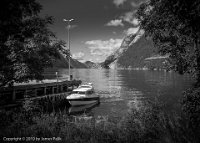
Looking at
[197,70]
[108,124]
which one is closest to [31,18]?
[108,124]

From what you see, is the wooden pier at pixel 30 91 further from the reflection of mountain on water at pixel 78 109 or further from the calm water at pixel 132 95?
the calm water at pixel 132 95

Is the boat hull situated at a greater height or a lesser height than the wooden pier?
lesser

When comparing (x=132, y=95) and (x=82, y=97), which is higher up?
(x=82, y=97)

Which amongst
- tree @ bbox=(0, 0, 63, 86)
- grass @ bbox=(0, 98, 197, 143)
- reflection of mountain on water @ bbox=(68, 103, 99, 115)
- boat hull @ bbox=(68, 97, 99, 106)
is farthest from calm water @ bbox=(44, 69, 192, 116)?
tree @ bbox=(0, 0, 63, 86)

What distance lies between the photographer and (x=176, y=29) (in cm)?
921

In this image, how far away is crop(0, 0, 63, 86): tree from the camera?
964cm

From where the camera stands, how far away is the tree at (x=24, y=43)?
964cm

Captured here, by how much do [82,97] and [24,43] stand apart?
25.9 meters

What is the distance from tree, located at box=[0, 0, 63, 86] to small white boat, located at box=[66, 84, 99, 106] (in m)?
23.6

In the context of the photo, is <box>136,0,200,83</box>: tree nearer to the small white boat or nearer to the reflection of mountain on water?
the reflection of mountain on water

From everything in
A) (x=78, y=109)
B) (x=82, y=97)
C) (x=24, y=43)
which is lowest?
(x=78, y=109)

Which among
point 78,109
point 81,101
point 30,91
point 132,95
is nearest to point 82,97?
point 81,101

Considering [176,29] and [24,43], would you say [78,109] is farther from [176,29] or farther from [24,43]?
[176,29]

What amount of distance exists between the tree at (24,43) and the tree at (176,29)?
5.80 metres
